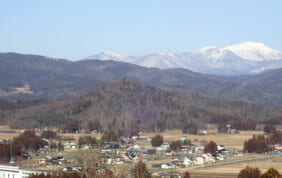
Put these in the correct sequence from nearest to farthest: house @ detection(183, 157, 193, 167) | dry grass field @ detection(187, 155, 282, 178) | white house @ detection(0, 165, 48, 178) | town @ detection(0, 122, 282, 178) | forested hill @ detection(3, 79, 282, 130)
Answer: white house @ detection(0, 165, 48, 178)
town @ detection(0, 122, 282, 178)
dry grass field @ detection(187, 155, 282, 178)
house @ detection(183, 157, 193, 167)
forested hill @ detection(3, 79, 282, 130)

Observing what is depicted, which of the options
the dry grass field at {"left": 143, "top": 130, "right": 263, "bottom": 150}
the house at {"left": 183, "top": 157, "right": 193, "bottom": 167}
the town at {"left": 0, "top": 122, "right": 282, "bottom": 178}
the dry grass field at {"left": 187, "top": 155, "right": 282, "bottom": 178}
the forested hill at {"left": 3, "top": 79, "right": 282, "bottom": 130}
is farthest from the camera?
the forested hill at {"left": 3, "top": 79, "right": 282, "bottom": 130}

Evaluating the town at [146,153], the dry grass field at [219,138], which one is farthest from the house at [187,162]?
the dry grass field at [219,138]

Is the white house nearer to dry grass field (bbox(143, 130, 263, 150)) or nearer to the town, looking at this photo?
the town

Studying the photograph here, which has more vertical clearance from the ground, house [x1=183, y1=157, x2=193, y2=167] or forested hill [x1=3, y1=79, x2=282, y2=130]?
forested hill [x1=3, y1=79, x2=282, y2=130]

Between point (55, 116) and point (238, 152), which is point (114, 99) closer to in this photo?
point (55, 116)

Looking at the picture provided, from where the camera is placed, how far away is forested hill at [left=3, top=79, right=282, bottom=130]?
111231mm

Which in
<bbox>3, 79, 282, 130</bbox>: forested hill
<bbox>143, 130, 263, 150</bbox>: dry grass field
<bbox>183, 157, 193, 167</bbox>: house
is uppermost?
<bbox>3, 79, 282, 130</bbox>: forested hill

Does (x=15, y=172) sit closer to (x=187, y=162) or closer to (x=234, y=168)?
(x=187, y=162)

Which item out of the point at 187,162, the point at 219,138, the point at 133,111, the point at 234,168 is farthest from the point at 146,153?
the point at 133,111

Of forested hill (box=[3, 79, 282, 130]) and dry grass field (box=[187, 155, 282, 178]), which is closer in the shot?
dry grass field (box=[187, 155, 282, 178])

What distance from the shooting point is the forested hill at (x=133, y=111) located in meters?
111

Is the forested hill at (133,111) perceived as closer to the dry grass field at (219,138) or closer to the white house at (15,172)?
the dry grass field at (219,138)

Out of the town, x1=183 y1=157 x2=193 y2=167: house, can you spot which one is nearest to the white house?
the town

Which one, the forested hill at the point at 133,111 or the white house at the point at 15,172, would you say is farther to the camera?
the forested hill at the point at 133,111
